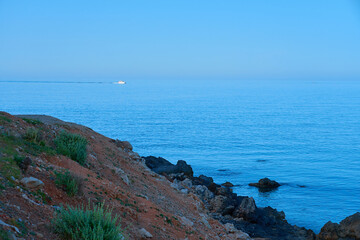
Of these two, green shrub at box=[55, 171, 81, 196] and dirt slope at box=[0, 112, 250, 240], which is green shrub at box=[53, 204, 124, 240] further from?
green shrub at box=[55, 171, 81, 196]

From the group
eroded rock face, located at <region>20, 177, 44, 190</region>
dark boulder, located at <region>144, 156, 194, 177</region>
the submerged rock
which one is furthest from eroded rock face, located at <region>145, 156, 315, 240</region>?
eroded rock face, located at <region>20, 177, 44, 190</region>

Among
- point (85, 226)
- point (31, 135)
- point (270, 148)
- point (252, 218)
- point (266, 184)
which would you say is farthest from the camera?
point (270, 148)

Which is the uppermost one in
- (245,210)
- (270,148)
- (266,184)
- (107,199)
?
(107,199)

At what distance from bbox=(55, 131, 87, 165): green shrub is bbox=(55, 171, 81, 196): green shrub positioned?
137 inches

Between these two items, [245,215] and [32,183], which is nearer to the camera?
[32,183]

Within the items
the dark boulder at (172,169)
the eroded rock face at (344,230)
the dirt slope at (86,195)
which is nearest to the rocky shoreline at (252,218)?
the eroded rock face at (344,230)

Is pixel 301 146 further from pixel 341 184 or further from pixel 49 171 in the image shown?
pixel 49 171

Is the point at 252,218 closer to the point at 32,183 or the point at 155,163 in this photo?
the point at 155,163

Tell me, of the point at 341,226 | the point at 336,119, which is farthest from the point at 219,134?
the point at 341,226

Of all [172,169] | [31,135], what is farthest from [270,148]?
[31,135]

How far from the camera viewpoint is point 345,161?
36.3 meters

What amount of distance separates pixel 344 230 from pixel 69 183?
12.7m

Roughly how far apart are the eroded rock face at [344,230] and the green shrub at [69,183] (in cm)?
1217

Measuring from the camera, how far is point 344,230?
1641cm
